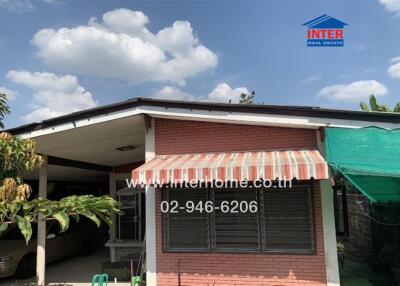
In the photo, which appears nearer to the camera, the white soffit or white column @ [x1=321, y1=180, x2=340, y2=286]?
the white soffit

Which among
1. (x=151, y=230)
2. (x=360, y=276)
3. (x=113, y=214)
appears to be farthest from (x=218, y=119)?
(x=113, y=214)

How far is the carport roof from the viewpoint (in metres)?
8.70

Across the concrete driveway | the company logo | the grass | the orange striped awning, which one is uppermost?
the company logo

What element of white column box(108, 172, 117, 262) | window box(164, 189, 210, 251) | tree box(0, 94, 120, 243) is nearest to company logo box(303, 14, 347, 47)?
window box(164, 189, 210, 251)

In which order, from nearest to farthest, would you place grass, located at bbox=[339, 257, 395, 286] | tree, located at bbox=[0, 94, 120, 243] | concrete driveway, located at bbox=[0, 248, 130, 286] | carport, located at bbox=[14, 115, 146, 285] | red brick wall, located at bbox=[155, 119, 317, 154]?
tree, located at bbox=[0, 94, 120, 243]
red brick wall, located at bbox=[155, 119, 317, 154]
grass, located at bbox=[339, 257, 395, 286]
carport, located at bbox=[14, 115, 146, 285]
concrete driveway, located at bbox=[0, 248, 130, 286]

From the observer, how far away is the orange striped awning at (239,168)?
26.7ft

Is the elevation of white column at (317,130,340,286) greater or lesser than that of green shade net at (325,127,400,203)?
lesser

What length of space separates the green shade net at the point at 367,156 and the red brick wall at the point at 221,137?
1.12m

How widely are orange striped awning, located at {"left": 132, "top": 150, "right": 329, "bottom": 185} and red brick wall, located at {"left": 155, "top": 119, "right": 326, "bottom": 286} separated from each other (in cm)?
46

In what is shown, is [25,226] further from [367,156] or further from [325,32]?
[325,32]

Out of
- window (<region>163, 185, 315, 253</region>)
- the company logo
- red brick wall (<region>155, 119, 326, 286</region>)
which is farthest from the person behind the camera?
the company logo

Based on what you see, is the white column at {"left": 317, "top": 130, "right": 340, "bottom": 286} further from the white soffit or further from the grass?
the grass

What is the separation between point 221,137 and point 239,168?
2.22 meters

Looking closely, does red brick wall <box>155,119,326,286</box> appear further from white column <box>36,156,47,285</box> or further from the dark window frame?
white column <box>36,156,47,285</box>
